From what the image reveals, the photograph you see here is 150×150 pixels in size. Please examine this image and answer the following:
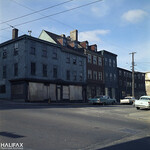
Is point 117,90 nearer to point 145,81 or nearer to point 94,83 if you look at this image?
point 94,83

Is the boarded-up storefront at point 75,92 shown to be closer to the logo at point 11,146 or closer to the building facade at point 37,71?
the building facade at point 37,71

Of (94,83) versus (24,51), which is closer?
(24,51)

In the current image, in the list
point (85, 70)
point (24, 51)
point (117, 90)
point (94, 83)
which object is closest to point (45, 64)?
point (24, 51)

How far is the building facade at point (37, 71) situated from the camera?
2953cm

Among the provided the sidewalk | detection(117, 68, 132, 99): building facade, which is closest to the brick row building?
detection(117, 68, 132, 99): building facade

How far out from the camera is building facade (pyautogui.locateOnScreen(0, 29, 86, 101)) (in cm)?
2953

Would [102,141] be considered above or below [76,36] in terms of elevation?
below

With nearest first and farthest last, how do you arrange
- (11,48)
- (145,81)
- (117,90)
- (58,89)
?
(11,48), (58,89), (117,90), (145,81)

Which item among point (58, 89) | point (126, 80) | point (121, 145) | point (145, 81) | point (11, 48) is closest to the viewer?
point (121, 145)

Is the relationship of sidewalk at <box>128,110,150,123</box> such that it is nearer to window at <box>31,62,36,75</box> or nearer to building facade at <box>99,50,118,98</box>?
window at <box>31,62,36,75</box>

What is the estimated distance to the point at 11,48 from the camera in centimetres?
3198

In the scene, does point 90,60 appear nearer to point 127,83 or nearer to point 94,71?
point 94,71

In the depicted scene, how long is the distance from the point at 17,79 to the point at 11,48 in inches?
227

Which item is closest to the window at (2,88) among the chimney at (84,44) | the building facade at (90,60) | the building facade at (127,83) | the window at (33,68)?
the window at (33,68)
